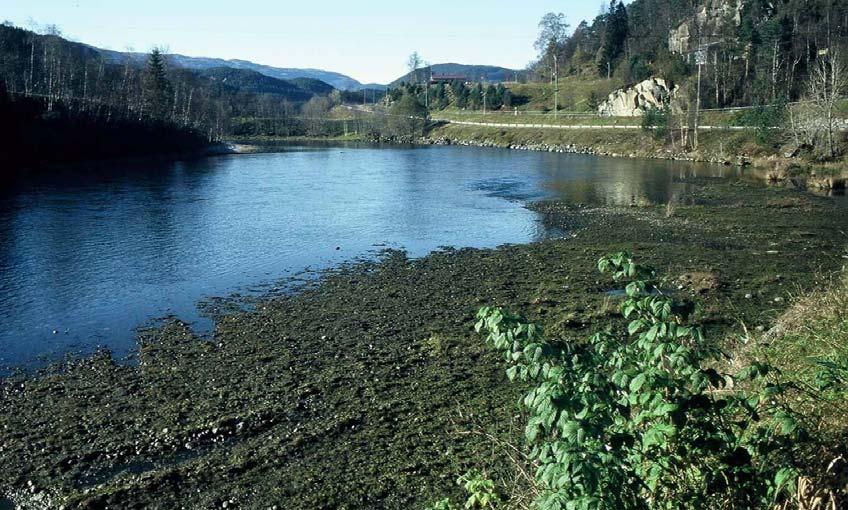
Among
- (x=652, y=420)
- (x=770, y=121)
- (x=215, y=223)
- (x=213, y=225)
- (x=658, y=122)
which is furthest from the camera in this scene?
(x=658, y=122)

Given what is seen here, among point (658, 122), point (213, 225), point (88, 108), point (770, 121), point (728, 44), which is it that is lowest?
point (213, 225)

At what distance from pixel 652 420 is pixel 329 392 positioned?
1004 centimetres

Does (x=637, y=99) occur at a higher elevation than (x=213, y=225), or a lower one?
higher

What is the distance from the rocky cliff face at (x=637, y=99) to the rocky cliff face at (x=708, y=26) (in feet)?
30.6

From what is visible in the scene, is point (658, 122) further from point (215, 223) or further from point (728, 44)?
point (215, 223)

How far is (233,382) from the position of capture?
627 inches

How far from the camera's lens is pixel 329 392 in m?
15.3

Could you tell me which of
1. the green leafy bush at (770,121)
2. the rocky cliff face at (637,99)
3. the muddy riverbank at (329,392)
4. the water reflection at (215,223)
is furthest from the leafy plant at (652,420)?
the rocky cliff face at (637,99)

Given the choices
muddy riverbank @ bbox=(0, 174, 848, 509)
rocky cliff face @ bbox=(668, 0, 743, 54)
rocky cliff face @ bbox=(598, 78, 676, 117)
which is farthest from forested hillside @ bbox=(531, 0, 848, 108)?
muddy riverbank @ bbox=(0, 174, 848, 509)

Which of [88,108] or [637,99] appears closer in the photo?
[88,108]

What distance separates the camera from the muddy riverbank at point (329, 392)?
11680 mm

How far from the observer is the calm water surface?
22594mm

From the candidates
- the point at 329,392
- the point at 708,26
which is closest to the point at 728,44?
the point at 708,26

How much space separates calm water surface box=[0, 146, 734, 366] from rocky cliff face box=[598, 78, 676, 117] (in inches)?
1100
